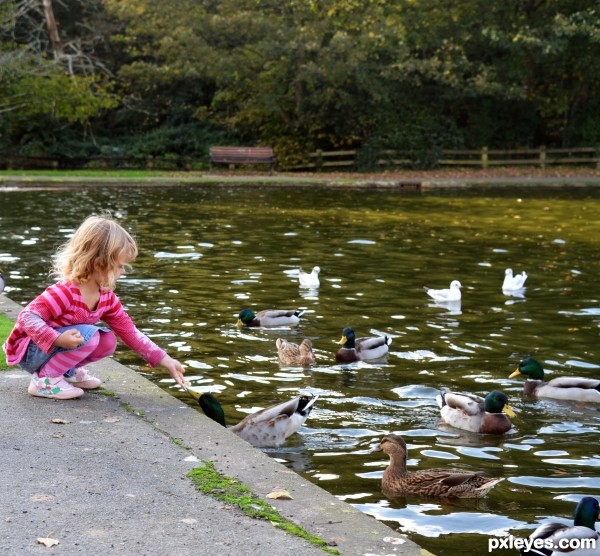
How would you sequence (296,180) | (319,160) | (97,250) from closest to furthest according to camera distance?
(97,250) → (296,180) → (319,160)

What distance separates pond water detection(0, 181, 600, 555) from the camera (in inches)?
310

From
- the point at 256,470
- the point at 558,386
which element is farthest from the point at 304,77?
the point at 256,470

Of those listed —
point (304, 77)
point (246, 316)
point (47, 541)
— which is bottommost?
point (246, 316)

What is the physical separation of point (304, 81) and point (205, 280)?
28.6 m

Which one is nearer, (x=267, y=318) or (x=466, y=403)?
(x=466, y=403)

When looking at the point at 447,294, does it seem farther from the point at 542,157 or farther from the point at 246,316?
the point at 542,157

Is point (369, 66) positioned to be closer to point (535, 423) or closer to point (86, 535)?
point (535, 423)

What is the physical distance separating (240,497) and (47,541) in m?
1.19

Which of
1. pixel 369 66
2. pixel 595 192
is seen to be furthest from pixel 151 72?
pixel 595 192

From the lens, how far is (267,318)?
1316 cm

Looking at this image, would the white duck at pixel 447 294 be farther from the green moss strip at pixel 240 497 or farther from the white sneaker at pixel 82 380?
the green moss strip at pixel 240 497

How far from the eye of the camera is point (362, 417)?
30.8 feet

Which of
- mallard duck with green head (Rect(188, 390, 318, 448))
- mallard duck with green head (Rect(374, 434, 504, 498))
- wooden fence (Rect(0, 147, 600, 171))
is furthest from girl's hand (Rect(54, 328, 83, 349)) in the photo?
wooden fence (Rect(0, 147, 600, 171))

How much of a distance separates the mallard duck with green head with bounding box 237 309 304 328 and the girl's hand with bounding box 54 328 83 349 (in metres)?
5.58
